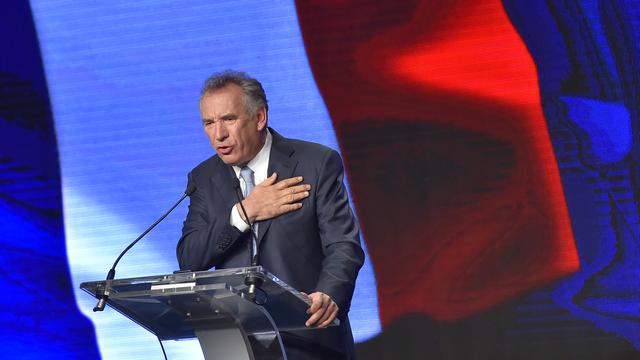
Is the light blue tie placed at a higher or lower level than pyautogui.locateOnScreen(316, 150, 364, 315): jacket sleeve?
higher

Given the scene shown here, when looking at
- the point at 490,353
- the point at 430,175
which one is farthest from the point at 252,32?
the point at 490,353

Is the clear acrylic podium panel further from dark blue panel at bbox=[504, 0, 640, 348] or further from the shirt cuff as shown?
dark blue panel at bbox=[504, 0, 640, 348]

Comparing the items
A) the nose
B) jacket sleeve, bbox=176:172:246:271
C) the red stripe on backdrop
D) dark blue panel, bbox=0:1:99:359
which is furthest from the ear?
dark blue panel, bbox=0:1:99:359

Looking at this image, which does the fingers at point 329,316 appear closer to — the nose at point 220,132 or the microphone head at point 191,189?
the microphone head at point 191,189

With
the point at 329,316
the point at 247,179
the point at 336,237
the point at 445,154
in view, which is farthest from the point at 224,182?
the point at 445,154

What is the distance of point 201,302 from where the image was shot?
1.83 m

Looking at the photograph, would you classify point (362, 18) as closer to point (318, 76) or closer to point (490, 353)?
point (318, 76)

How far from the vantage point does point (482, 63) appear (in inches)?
142

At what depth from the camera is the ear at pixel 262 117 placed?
2455 millimetres

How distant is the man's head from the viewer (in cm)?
238

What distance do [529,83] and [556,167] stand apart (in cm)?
34

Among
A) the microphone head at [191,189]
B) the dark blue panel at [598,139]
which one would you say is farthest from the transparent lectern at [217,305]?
the dark blue panel at [598,139]

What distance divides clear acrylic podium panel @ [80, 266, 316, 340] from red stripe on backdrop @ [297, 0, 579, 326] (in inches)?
65.5

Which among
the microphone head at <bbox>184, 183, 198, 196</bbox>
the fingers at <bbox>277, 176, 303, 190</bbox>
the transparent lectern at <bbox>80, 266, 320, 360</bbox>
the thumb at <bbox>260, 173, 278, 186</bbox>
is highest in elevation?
the microphone head at <bbox>184, 183, 198, 196</bbox>
